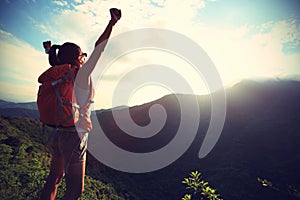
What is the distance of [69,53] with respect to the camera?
2.33 meters

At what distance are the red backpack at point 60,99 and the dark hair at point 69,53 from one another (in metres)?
0.19

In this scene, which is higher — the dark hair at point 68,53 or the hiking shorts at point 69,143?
the dark hair at point 68,53

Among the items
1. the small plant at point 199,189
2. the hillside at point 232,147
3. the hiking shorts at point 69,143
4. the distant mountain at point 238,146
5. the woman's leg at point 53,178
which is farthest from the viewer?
the distant mountain at point 238,146

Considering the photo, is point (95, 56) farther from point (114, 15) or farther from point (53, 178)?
point (53, 178)

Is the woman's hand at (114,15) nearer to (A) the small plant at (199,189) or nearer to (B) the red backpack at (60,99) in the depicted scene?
(B) the red backpack at (60,99)

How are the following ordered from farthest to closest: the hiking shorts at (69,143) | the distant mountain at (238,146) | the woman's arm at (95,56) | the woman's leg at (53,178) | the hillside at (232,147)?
the distant mountain at (238,146)
the hillside at (232,147)
the woman's leg at (53,178)
the hiking shorts at (69,143)
the woman's arm at (95,56)

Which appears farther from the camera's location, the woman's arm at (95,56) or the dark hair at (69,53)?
the dark hair at (69,53)

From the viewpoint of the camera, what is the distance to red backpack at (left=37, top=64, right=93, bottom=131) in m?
2.08

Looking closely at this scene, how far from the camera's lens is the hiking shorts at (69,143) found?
216 centimetres

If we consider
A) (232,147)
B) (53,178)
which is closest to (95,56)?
(53,178)

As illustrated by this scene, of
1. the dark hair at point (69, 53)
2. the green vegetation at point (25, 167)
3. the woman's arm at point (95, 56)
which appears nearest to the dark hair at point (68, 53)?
the dark hair at point (69, 53)

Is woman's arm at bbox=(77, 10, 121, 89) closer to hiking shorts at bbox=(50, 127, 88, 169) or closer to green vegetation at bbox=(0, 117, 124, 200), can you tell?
hiking shorts at bbox=(50, 127, 88, 169)

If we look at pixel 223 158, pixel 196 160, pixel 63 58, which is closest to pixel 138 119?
pixel 196 160

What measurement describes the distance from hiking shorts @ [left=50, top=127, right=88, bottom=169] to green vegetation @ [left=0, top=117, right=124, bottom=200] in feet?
2.95
